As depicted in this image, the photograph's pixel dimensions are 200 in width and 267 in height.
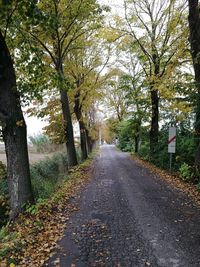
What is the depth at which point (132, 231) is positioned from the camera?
5660 mm

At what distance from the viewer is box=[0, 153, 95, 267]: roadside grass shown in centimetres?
466

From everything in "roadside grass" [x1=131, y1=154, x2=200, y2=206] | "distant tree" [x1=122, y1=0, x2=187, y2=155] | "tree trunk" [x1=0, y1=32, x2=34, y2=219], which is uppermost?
"distant tree" [x1=122, y1=0, x2=187, y2=155]

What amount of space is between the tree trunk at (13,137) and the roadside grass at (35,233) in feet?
1.51

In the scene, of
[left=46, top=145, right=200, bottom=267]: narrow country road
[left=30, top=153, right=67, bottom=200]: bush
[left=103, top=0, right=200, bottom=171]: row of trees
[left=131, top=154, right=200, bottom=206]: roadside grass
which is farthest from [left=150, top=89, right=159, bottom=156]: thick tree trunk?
[left=46, top=145, right=200, bottom=267]: narrow country road

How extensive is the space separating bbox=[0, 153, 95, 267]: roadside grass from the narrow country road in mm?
239

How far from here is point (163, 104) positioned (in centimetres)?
1906

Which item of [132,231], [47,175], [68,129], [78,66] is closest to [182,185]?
[132,231]

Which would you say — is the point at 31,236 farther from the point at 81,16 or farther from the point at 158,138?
the point at 158,138

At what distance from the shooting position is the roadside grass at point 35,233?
4656 mm

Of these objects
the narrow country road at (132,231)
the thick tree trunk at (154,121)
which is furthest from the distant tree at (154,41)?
the narrow country road at (132,231)

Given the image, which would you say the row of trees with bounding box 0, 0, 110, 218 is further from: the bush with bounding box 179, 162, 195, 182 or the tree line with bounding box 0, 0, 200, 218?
the bush with bounding box 179, 162, 195, 182

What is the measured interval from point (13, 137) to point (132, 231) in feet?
12.8

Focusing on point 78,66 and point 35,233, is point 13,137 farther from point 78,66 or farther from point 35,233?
point 78,66

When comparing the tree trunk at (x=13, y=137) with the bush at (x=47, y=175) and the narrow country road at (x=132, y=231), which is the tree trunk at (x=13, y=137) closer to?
the narrow country road at (x=132, y=231)
